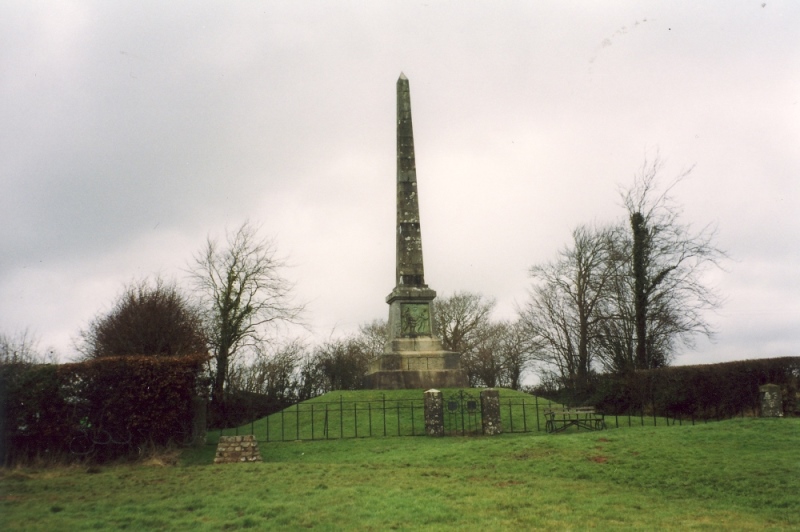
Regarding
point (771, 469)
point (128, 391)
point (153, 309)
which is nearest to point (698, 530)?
point (771, 469)

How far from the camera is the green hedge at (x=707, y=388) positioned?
20.0 metres

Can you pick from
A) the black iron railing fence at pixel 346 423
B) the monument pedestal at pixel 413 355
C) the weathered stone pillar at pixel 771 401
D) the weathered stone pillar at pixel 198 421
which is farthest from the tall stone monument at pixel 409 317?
the weathered stone pillar at pixel 771 401

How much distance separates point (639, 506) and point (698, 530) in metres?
1.55

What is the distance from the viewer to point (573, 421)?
18.9 metres

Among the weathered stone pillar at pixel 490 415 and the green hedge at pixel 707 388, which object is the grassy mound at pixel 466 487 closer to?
the weathered stone pillar at pixel 490 415

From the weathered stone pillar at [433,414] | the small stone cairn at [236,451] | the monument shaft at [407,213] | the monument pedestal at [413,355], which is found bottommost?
the small stone cairn at [236,451]

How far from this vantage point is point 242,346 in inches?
1227

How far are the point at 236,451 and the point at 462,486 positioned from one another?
6.34 metres

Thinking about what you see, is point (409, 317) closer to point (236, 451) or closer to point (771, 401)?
point (236, 451)

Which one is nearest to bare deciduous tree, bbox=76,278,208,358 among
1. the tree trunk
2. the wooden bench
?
the wooden bench

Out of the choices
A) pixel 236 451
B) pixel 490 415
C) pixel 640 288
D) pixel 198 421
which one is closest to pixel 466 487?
pixel 236 451

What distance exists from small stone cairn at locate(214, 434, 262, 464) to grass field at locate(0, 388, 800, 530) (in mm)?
687

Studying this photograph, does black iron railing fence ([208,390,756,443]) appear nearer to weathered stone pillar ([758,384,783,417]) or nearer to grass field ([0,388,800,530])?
grass field ([0,388,800,530])

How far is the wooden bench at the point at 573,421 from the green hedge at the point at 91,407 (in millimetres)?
10162
